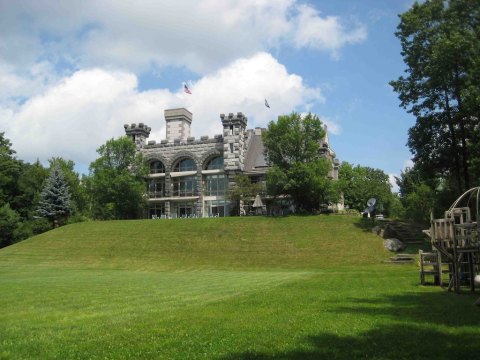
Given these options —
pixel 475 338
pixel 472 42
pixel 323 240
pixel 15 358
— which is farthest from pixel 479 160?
pixel 15 358

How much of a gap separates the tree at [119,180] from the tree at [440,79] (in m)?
34.1

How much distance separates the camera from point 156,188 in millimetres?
63375

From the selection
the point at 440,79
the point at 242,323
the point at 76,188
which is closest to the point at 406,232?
the point at 440,79

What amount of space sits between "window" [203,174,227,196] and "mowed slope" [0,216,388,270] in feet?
39.5

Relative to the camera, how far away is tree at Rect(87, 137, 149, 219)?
189 ft

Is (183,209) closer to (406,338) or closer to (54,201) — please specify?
(54,201)

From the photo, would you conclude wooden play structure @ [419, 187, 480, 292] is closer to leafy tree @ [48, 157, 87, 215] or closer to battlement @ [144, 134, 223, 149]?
battlement @ [144, 134, 223, 149]

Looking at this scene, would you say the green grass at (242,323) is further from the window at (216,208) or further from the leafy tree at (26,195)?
the leafy tree at (26,195)

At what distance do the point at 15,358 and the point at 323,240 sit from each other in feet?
→ 109

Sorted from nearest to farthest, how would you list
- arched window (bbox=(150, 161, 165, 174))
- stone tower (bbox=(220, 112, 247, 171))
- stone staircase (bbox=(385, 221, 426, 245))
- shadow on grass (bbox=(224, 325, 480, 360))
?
shadow on grass (bbox=(224, 325, 480, 360)), stone staircase (bbox=(385, 221, 426, 245)), stone tower (bbox=(220, 112, 247, 171)), arched window (bbox=(150, 161, 165, 174))

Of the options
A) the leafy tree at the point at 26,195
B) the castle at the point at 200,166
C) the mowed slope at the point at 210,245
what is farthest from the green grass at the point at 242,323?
the leafy tree at the point at 26,195

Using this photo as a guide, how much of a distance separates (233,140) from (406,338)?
50325mm

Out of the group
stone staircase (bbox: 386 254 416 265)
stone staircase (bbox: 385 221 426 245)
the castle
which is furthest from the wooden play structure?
the castle

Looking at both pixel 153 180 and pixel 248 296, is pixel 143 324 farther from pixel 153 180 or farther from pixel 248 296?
pixel 153 180
